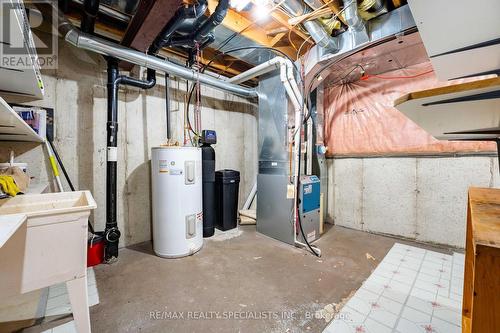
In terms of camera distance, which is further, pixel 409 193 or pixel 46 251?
pixel 409 193

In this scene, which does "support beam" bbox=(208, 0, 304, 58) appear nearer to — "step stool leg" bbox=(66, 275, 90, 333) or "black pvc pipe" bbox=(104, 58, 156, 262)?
"black pvc pipe" bbox=(104, 58, 156, 262)

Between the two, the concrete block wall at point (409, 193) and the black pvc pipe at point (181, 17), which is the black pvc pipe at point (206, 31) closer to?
the black pvc pipe at point (181, 17)

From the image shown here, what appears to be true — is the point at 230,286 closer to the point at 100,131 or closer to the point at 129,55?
the point at 100,131

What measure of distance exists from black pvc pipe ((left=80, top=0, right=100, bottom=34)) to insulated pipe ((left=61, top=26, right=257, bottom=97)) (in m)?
0.15

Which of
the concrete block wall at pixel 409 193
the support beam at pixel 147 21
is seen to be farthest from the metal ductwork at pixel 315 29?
the concrete block wall at pixel 409 193

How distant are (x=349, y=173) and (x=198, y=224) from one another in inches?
94.8

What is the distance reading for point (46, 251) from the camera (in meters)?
1.10

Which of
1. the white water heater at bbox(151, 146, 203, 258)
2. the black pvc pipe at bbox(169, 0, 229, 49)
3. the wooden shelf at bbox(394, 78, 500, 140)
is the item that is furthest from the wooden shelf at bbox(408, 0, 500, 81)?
the white water heater at bbox(151, 146, 203, 258)

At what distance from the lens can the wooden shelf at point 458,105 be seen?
0.53 metres

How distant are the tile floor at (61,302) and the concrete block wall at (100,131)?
0.79 m

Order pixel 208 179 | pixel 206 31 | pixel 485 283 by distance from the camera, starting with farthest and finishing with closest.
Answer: pixel 208 179
pixel 206 31
pixel 485 283

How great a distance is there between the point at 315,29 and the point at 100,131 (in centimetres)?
258

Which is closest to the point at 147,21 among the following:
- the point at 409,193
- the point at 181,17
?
the point at 181,17

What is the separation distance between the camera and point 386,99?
3.01 m
